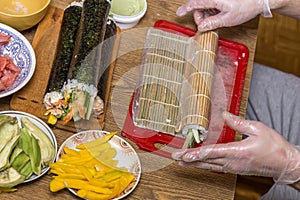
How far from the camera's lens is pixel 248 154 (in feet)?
4.82

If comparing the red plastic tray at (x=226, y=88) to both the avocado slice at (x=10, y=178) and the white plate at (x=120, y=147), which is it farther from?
the avocado slice at (x=10, y=178)

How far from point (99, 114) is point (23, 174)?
29 cm

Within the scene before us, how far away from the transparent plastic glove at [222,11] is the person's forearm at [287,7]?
3cm

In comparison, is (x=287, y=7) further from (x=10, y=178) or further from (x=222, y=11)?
(x=10, y=178)

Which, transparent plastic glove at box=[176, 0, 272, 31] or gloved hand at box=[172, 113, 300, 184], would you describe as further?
transparent plastic glove at box=[176, 0, 272, 31]

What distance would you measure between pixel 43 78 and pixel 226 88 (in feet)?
1.81

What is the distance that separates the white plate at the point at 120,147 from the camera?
1.48 meters

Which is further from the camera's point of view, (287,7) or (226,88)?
(287,7)

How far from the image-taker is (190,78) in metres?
1.65

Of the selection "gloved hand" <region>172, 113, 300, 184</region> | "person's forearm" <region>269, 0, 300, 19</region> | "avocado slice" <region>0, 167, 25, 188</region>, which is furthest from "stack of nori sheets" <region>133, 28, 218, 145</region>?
"avocado slice" <region>0, 167, 25, 188</region>

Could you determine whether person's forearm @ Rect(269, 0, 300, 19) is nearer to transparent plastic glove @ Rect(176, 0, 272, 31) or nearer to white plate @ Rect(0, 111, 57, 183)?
transparent plastic glove @ Rect(176, 0, 272, 31)

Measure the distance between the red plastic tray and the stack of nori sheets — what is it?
0.07 feet

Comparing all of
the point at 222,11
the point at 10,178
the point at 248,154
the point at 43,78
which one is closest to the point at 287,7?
the point at 222,11

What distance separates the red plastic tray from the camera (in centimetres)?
156
